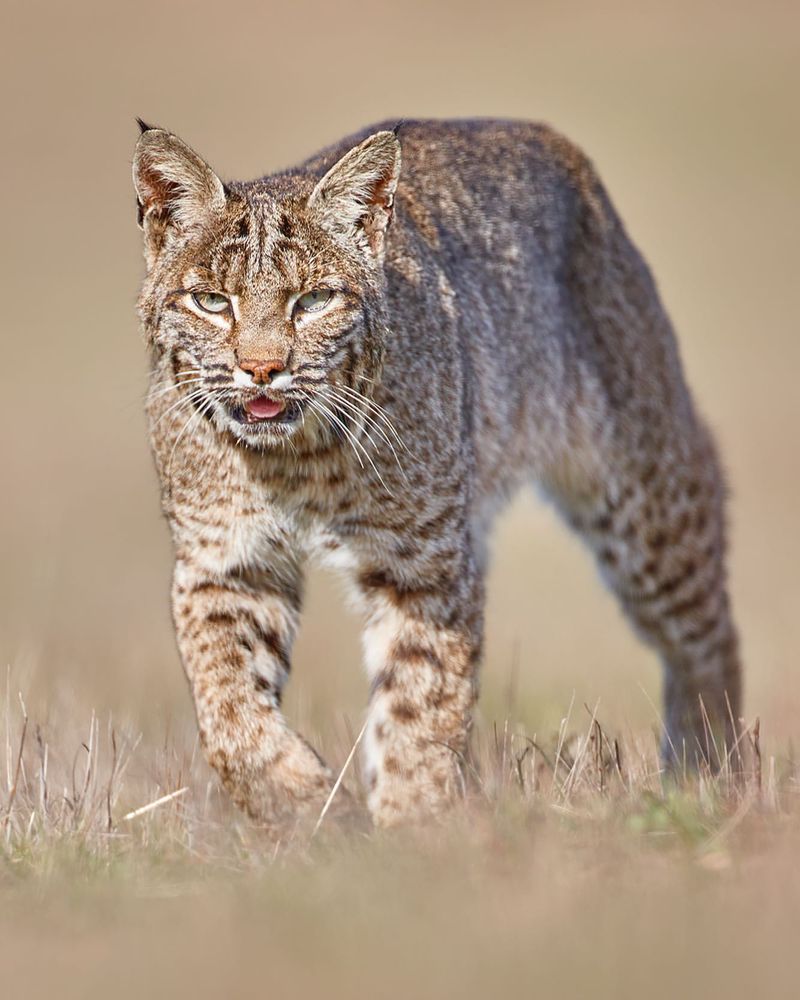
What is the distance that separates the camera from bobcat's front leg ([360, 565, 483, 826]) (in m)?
5.71

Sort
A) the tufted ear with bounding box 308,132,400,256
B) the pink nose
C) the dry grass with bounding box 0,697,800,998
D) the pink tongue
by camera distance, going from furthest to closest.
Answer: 1. the tufted ear with bounding box 308,132,400,256
2. the pink tongue
3. the pink nose
4. the dry grass with bounding box 0,697,800,998

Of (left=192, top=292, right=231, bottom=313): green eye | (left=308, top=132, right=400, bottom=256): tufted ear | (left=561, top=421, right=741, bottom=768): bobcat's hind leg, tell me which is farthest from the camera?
(left=561, top=421, right=741, bottom=768): bobcat's hind leg

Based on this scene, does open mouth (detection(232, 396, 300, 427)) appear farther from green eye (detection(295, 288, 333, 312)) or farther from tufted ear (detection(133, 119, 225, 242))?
tufted ear (detection(133, 119, 225, 242))

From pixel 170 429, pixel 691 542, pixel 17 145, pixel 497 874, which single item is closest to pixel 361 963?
pixel 497 874

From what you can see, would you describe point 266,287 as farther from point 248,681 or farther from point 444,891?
point 444,891

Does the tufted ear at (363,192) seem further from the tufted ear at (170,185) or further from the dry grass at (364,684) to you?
the dry grass at (364,684)

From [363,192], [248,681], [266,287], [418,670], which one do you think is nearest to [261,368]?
[266,287]

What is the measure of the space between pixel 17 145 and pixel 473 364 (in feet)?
83.4

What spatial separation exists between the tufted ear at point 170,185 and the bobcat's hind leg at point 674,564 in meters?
2.52

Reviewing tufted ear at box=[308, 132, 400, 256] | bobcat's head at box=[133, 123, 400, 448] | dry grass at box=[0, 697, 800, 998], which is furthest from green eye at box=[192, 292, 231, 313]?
dry grass at box=[0, 697, 800, 998]

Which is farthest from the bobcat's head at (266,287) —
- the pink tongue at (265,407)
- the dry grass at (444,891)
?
the dry grass at (444,891)

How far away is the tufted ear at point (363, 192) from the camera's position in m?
5.42

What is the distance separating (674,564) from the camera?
7434mm

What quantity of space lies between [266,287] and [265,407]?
14.4 inches
